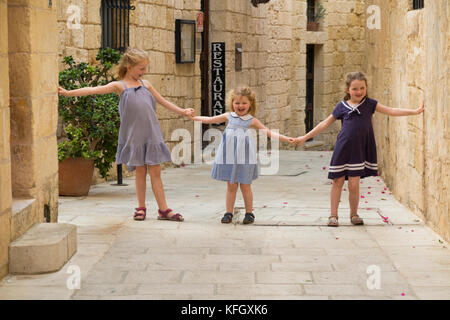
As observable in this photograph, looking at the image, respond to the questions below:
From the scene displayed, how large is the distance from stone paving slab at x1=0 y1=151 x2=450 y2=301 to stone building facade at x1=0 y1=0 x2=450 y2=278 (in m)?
0.37

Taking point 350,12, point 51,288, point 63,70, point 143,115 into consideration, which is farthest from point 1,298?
point 350,12

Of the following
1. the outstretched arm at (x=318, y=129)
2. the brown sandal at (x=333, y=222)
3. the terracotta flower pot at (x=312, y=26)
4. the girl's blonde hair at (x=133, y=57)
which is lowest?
the brown sandal at (x=333, y=222)

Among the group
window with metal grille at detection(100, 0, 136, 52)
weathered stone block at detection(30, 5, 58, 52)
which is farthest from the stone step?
window with metal grille at detection(100, 0, 136, 52)

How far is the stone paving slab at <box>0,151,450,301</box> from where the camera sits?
415cm

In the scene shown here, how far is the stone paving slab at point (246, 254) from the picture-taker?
4.15 metres

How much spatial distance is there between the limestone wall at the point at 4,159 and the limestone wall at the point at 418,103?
2.92 meters

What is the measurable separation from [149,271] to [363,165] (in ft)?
7.43

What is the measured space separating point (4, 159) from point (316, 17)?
48.0 ft

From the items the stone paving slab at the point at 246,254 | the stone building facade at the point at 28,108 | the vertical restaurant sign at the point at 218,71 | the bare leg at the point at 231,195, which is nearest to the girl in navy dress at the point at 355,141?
the stone paving slab at the point at 246,254

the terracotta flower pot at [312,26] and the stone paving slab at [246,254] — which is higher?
the terracotta flower pot at [312,26]

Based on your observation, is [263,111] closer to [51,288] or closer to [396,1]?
[396,1]

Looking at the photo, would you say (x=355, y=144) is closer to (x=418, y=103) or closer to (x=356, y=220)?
(x=356, y=220)

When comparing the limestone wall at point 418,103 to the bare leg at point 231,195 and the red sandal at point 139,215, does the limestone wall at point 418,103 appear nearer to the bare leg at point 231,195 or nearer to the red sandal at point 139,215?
the bare leg at point 231,195

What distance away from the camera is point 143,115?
6.16m
